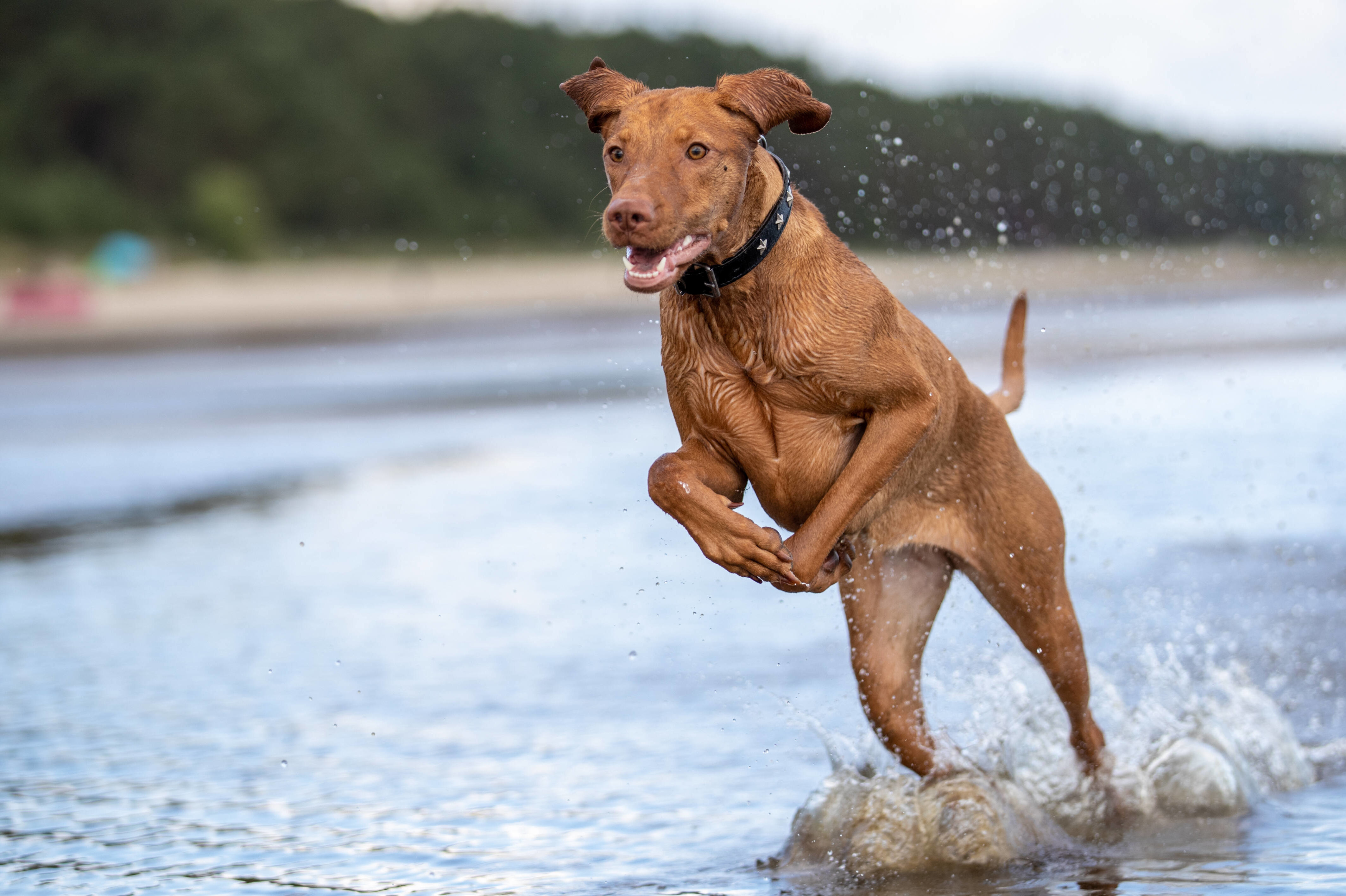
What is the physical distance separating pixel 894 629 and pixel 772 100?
1.56 m

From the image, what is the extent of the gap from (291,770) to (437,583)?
9.20 ft

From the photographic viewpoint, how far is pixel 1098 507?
9.24 m

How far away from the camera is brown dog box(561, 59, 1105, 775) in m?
3.43

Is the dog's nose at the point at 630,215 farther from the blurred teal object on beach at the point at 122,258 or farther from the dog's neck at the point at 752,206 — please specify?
the blurred teal object on beach at the point at 122,258

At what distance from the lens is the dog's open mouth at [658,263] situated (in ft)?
10.8

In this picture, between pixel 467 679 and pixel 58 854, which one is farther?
pixel 467 679

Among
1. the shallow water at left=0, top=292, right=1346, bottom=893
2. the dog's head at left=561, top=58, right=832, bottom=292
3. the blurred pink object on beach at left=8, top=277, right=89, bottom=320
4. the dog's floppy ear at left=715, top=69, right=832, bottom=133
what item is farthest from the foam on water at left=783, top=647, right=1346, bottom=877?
the blurred pink object on beach at left=8, top=277, right=89, bottom=320

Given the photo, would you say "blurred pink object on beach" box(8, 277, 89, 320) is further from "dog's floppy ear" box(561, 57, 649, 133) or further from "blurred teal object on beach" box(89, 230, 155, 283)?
"dog's floppy ear" box(561, 57, 649, 133)

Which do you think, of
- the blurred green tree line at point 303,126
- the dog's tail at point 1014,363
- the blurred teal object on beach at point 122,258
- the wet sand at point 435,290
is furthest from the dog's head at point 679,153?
the blurred teal object on beach at point 122,258

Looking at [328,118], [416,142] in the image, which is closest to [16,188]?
[328,118]

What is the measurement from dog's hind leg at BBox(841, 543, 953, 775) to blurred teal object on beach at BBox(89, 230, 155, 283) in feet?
113

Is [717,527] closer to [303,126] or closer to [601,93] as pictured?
[601,93]

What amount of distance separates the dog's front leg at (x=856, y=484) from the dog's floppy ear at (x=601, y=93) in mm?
946

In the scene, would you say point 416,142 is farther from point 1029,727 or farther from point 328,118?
point 1029,727
